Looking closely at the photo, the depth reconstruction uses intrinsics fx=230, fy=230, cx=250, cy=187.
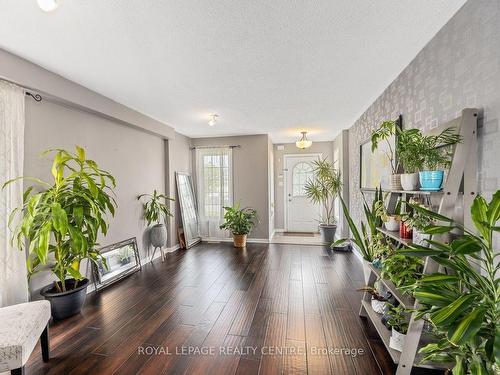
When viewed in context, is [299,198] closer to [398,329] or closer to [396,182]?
[396,182]

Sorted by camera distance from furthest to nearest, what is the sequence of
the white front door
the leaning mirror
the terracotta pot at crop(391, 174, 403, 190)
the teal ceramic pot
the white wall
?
the white front door < the leaning mirror < the white wall < the terracotta pot at crop(391, 174, 403, 190) < the teal ceramic pot

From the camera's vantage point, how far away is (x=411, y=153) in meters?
1.53

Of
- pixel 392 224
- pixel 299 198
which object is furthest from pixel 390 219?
pixel 299 198

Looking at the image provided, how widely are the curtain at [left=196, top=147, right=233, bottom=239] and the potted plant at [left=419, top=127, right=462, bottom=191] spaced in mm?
3963

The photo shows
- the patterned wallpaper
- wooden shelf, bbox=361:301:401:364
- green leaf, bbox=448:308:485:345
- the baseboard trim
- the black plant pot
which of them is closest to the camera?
green leaf, bbox=448:308:485:345

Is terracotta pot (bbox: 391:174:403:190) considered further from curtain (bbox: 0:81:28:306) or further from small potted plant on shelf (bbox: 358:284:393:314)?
curtain (bbox: 0:81:28:306)

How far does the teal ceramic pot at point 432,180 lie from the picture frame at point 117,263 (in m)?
3.35

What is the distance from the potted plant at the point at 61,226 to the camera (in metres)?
1.85

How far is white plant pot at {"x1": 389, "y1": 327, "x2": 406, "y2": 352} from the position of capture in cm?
152

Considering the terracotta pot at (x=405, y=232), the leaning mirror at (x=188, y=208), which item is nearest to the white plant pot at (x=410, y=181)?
the terracotta pot at (x=405, y=232)

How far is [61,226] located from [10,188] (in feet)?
2.07

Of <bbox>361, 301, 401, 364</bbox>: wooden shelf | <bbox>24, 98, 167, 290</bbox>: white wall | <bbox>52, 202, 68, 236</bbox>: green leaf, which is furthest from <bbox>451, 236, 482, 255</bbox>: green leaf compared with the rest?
<bbox>24, 98, 167, 290</bbox>: white wall

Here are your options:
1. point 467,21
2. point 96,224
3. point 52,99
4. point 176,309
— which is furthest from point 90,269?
point 467,21

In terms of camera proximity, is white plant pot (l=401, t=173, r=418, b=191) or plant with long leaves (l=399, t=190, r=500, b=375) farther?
white plant pot (l=401, t=173, r=418, b=191)
